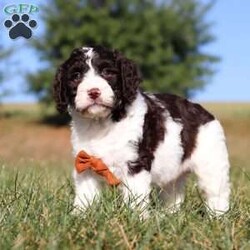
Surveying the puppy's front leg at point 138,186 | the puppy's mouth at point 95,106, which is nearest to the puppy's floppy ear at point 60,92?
the puppy's mouth at point 95,106

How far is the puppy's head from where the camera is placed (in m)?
6.92

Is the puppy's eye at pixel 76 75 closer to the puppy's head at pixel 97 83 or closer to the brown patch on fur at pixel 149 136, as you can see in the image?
the puppy's head at pixel 97 83

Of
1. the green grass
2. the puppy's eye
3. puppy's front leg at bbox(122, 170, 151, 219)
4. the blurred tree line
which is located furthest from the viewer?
the blurred tree line

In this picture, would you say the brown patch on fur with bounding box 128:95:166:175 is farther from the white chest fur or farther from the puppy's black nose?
the puppy's black nose

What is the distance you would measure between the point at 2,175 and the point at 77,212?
2.58m

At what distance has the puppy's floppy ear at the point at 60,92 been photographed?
24.7 ft

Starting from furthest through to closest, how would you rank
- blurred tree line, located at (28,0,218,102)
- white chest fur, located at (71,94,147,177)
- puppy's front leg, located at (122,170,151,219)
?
blurred tree line, located at (28,0,218,102) → white chest fur, located at (71,94,147,177) → puppy's front leg, located at (122,170,151,219)

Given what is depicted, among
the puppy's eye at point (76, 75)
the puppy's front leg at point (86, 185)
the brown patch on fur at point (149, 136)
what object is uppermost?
the puppy's eye at point (76, 75)

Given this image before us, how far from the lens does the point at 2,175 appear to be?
8.41m

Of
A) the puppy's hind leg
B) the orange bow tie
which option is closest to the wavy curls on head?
the orange bow tie

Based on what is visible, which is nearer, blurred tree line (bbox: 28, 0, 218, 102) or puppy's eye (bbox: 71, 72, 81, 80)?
puppy's eye (bbox: 71, 72, 81, 80)

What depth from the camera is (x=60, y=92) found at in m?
7.58

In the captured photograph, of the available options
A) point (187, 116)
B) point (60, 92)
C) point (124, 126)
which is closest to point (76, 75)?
point (60, 92)

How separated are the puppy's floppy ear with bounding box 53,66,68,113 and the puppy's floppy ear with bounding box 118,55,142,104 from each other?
0.63 m
